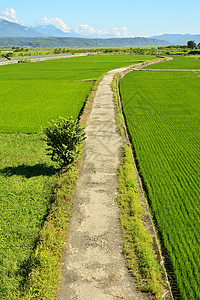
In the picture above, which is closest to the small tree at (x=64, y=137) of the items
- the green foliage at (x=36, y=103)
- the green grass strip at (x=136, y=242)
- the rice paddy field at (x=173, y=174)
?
the green grass strip at (x=136, y=242)

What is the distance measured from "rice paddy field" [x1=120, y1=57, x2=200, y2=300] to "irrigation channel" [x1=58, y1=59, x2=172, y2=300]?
0.99 m

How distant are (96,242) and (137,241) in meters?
1.09

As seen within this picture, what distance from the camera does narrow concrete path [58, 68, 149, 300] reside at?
4.96 meters

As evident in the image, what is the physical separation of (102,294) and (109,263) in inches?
31.1

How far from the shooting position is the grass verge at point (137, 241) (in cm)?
513

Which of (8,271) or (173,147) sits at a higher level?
(173,147)

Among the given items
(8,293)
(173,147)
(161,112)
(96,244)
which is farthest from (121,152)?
(161,112)

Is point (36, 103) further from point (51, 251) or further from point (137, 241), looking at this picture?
point (137, 241)

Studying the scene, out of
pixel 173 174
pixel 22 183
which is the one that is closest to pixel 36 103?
pixel 22 183

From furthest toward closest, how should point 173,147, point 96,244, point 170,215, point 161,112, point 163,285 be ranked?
point 161,112, point 173,147, point 170,215, point 96,244, point 163,285

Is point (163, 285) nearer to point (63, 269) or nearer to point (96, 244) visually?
point (96, 244)

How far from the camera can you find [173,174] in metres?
9.56

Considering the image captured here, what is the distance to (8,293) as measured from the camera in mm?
5062

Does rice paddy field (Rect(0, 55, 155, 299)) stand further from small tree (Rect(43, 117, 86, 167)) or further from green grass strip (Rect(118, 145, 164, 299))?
green grass strip (Rect(118, 145, 164, 299))
